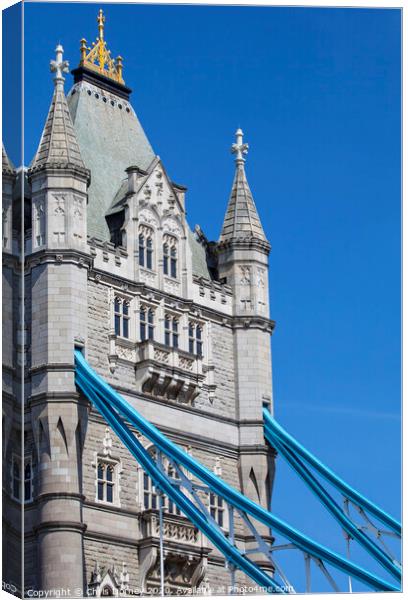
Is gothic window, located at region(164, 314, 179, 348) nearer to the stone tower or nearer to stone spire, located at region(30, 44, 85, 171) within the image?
the stone tower

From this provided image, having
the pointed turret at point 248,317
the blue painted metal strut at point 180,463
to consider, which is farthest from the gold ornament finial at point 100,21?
the blue painted metal strut at point 180,463

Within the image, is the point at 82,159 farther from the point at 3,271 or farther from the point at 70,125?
the point at 3,271

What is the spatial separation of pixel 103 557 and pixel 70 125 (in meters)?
9.05

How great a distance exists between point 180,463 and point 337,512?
3.41 m

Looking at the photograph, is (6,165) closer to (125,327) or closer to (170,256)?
(125,327)

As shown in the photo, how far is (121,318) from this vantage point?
3559cm

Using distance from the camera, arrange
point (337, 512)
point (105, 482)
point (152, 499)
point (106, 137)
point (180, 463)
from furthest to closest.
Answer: point (106, 137) < point (152, 499) < point (105, 482) < point (337, 512) < point (180, 463)

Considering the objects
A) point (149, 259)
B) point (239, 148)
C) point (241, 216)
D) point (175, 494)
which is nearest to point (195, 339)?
point (149, 259)

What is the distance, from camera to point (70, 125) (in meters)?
35.1

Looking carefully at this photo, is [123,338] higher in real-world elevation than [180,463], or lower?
higher

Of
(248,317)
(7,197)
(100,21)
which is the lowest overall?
(7,197)

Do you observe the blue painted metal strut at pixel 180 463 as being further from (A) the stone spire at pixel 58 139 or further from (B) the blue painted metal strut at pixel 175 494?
(A) the stone spire at pixel 58 139

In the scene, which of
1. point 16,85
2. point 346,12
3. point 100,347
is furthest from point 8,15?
point 100,347
